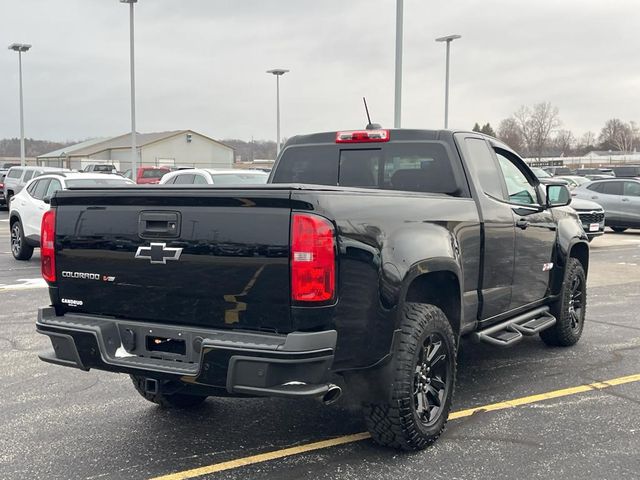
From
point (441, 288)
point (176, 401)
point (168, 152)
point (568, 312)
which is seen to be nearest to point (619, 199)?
point (568, 312)

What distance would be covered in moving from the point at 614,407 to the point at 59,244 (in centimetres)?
385

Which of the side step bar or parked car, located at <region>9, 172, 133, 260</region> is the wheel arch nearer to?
the side step bar

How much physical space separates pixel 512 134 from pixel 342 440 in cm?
8463

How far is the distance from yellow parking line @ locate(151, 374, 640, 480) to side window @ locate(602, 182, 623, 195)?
50.3ft

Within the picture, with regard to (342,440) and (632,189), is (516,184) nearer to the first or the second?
(342,440)

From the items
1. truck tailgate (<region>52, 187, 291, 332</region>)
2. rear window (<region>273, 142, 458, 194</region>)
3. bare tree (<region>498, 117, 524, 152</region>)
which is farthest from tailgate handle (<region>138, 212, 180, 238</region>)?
bare tree (<region>498, 117, 524, 152</region>)

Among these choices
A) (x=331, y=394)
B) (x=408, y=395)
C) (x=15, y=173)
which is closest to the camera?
(x=331, y=394)

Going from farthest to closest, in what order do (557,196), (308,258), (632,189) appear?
(632,189), (557,196), (308,258)

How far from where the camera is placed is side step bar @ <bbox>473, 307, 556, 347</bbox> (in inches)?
192

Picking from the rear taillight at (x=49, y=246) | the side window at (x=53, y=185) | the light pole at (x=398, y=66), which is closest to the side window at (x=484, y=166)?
the rear taillight at (x=49, y=246)

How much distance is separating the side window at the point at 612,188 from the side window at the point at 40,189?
1503cm

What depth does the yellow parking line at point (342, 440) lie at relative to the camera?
372cm

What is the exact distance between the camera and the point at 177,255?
138 inches

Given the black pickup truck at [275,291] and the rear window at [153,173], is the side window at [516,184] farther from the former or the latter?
the rear window at [153,173]
